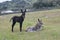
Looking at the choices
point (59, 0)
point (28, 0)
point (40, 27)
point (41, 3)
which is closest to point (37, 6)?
point (41, 3)

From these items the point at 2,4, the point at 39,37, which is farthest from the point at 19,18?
the point at 2,4

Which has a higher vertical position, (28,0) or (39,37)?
(39,37)

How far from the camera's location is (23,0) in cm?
7994

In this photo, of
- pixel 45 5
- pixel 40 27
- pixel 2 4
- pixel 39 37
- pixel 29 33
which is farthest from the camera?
pixel 2 4

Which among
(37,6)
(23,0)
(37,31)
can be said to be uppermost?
(37,31)

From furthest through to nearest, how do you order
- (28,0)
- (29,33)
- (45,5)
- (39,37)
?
(28,0), (45,5), (29,33), (39,37)

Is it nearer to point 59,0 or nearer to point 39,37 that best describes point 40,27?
point 39,37

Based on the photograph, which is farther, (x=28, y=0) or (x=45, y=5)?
(x=28, y=0)

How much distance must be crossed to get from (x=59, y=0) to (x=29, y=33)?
37.5 meters

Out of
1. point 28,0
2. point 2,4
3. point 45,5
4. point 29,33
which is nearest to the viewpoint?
point 29,33

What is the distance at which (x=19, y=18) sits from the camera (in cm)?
1644

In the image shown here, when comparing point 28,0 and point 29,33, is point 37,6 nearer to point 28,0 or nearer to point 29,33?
point 28,0

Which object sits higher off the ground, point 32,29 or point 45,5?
point 32,29

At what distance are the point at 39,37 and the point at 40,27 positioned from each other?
10.1 ft
